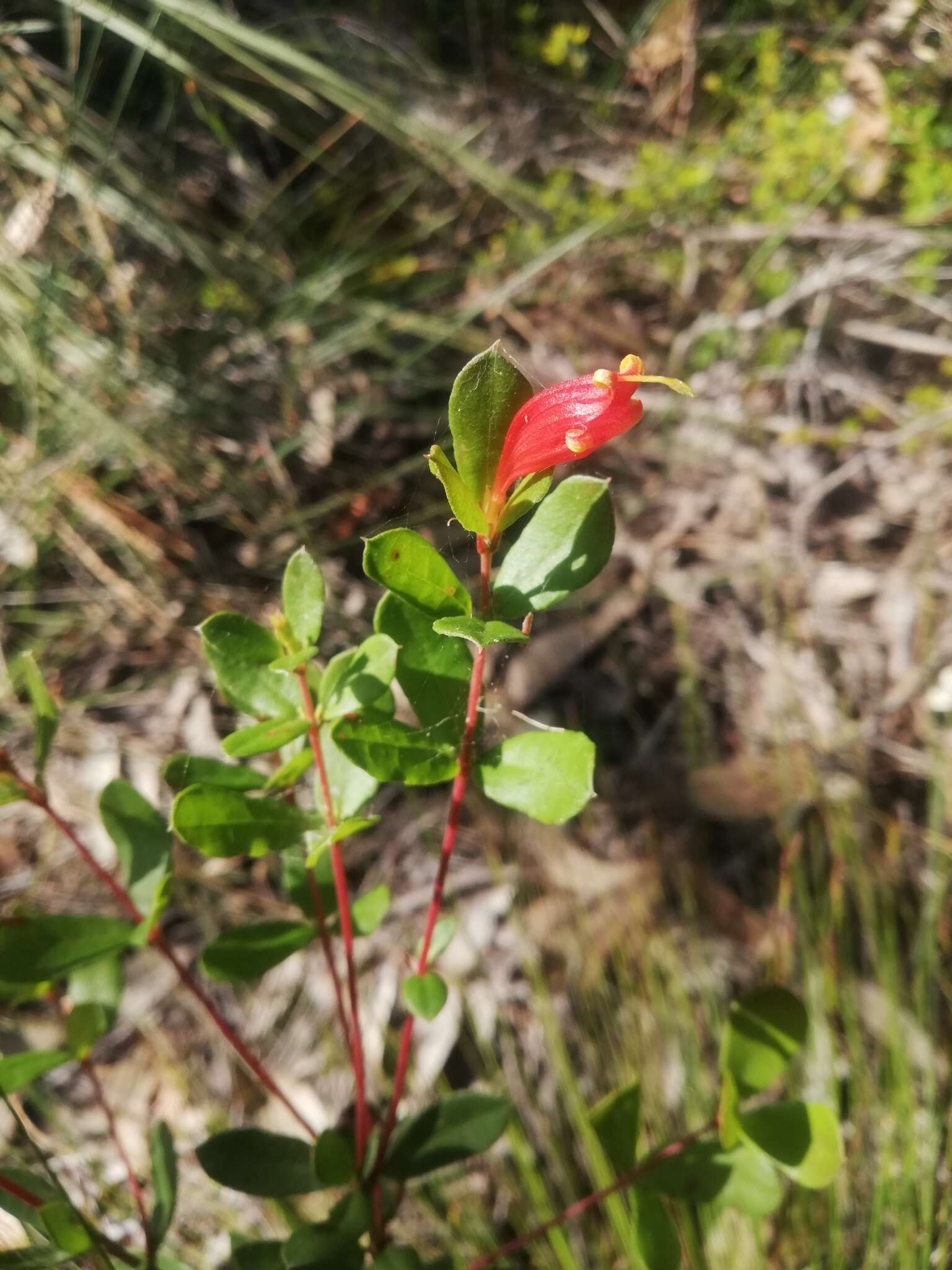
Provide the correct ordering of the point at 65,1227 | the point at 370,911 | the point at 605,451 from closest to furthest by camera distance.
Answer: the point at 65,1227, the point at 370,911, the point at 605,451

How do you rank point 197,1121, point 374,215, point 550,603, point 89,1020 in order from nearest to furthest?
point 550,603 → point 89,1020 → point 197,1121 → point 374,215

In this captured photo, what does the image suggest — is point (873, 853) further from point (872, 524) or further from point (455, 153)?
point (455, 153)

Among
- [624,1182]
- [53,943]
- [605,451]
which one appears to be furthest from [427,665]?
[605,451]

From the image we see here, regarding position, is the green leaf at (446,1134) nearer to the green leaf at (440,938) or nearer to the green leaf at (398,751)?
the green leaf at (440,938)

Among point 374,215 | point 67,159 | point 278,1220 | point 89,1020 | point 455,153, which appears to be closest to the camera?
point 89,1020

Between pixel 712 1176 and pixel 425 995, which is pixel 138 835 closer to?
pixel 425 995

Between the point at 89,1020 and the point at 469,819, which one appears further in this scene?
the point at 469,819

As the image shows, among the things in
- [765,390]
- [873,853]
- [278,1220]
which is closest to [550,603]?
[278,1220]

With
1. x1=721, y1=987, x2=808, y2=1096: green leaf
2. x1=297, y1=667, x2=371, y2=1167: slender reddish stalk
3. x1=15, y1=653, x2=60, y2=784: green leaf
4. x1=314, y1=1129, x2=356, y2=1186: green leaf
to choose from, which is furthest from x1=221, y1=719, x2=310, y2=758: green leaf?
x1=721, y1=987, x2=808, y2=1096: green leaf
